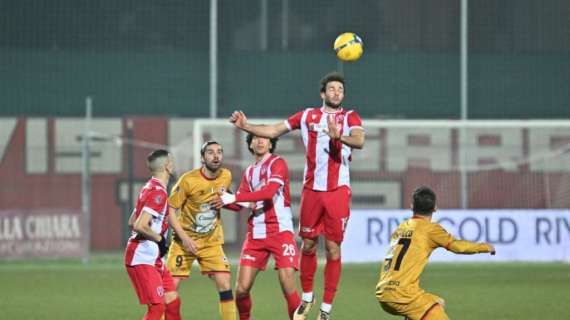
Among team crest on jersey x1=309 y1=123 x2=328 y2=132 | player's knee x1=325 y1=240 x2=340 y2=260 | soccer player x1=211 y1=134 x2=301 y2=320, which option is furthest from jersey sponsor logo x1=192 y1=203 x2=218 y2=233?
team crest on jersey x1=309 y1=123 x2=328 y2=132

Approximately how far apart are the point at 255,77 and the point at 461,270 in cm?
933

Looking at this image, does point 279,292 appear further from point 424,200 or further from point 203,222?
point 424,200

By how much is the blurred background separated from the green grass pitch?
6.44 m

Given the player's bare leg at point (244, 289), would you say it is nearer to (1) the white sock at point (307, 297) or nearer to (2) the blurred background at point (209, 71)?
(1) the white sock at point (307, 297)

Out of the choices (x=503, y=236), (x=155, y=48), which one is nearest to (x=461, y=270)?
(x=503, y=236)

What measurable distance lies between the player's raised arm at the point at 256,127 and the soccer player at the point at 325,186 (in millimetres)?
74

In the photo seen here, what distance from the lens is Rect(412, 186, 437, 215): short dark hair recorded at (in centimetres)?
860

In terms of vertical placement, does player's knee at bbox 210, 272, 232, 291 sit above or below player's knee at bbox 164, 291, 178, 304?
above

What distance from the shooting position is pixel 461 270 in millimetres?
19062

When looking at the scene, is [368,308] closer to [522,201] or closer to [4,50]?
[522,201]

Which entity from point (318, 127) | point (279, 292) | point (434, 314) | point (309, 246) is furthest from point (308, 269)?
point (279, 292)

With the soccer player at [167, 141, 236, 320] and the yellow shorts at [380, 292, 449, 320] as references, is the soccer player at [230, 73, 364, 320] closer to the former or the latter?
the soccer player at [167, 141, 236, 320]

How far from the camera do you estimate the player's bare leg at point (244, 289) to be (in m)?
9.88

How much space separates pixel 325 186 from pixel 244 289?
1229mm
